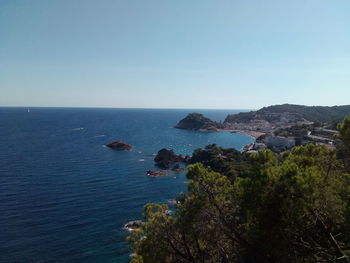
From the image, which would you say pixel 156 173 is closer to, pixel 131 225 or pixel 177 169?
pixel 177 169

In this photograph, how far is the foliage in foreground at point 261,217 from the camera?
13.0m

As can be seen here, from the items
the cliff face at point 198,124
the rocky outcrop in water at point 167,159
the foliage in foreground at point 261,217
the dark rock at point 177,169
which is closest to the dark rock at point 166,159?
the rocky outcrop in water at point 167,159

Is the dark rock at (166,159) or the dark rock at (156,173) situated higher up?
the dark rock at (166,159)

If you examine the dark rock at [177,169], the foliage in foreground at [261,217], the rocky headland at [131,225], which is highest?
the foliage in foreground at [261,217]

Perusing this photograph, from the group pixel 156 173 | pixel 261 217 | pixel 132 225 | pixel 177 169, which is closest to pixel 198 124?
pixel 177 169

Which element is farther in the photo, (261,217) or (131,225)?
(131,225)

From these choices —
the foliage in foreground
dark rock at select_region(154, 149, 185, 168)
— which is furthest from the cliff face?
the foliage in foreground

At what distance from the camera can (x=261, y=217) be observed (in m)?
13.5

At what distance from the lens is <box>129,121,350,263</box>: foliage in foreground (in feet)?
42.7

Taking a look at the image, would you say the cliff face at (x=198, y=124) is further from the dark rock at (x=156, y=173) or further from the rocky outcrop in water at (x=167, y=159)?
the dark rock at (x=156, y=173)

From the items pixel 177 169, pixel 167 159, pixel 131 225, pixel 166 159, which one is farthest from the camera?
pixel 167 159

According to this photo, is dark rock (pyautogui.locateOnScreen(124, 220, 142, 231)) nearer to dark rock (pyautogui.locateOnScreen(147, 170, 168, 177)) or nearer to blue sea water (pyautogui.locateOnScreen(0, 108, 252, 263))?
blue sea water (pyautogui.locateOnScreen(0, 108, 252, 263))

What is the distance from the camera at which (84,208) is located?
49969mm

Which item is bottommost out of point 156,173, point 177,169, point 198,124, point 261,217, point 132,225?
point 132,225
